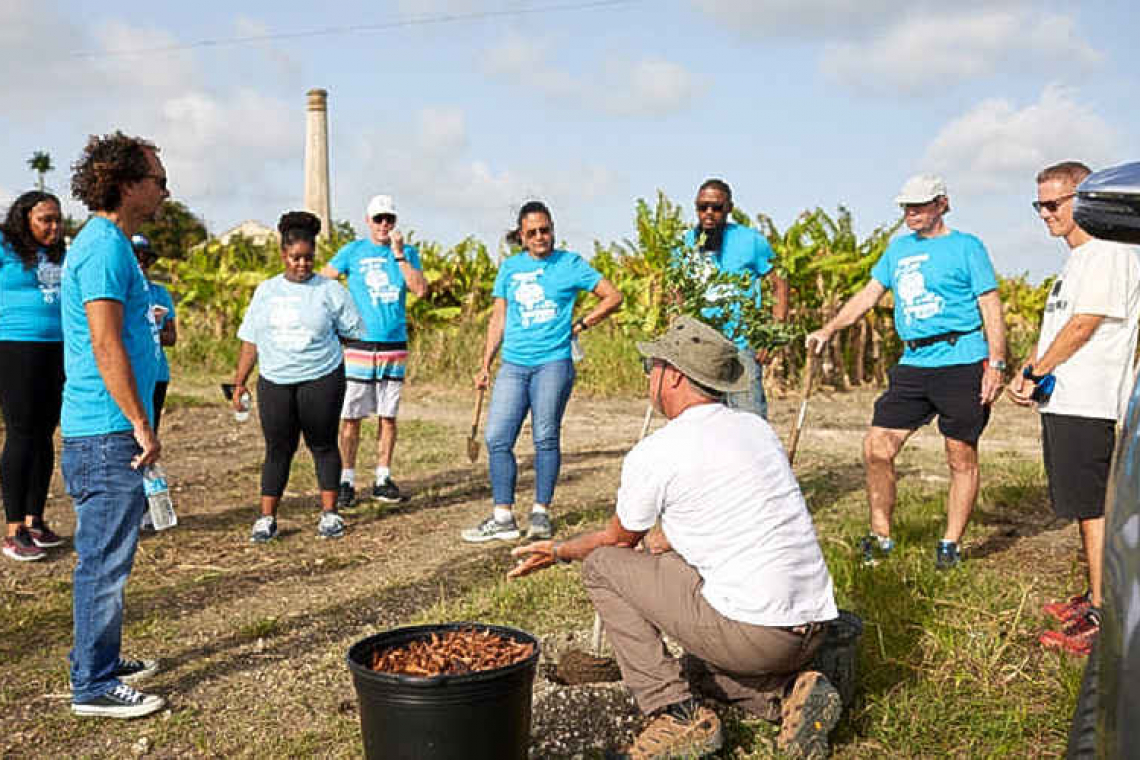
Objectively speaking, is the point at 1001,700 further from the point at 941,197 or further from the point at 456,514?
the point at 456,514

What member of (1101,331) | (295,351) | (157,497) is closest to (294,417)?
(295,351)

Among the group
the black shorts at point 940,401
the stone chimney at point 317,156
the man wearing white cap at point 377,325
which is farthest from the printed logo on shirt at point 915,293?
the stone chimney at point 317,156

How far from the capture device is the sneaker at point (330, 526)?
756 centimetres

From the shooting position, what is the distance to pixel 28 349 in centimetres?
671

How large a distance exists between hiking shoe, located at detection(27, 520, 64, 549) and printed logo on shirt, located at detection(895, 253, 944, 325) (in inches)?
218

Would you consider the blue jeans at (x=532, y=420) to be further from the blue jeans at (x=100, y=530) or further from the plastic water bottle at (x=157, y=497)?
the blue jeans at (x=100, y=530)

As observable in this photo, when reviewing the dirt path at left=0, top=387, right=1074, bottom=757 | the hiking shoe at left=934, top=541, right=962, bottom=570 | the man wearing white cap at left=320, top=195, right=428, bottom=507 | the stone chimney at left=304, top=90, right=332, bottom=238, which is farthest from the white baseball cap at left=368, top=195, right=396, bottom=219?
the stone chimney at left=304, top=90, right=332, bottom=238

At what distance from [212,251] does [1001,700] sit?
1803 centimetres

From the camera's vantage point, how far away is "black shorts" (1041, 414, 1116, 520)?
5.02 metres

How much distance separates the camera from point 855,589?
5562 mm

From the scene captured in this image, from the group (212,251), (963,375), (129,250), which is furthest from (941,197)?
(212,251)

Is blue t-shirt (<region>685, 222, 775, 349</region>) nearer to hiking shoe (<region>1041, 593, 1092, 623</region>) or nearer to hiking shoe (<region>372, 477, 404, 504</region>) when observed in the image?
hiking shoe (<region>1041, 593, 1092, 623</region>)

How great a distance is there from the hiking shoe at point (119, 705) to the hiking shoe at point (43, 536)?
290 cm

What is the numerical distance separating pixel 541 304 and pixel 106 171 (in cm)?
345
